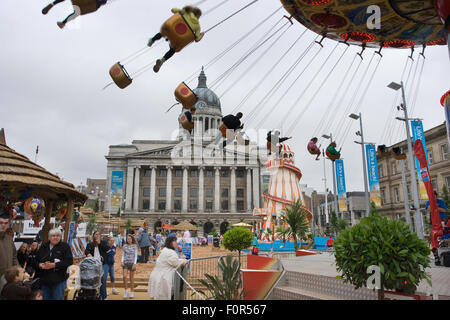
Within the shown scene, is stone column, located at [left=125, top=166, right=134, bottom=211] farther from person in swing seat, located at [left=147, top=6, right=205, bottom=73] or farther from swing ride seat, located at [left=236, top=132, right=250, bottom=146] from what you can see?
person in swing seat, located at [left=147, top=6, right=205, bottom=73]

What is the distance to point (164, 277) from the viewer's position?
5797mm

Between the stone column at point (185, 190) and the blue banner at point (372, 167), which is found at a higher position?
the stone column at point (185, 190)

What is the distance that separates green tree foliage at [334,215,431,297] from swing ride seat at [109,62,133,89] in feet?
19.3

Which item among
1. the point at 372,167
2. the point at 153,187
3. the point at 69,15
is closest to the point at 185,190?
the point at 153,187

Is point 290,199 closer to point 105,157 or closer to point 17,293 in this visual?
point 17,293

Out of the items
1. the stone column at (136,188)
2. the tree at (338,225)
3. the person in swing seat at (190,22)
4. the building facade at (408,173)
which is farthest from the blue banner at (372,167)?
the stone column at (136,188)

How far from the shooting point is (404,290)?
553 centimetres

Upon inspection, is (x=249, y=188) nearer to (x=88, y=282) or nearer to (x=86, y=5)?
(x=88, y=282)

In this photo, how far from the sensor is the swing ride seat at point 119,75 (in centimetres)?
744

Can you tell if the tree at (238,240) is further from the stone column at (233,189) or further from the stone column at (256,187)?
the stone column at (256,187)

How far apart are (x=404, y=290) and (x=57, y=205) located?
31.7ft

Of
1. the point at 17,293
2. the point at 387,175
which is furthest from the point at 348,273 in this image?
the point at 387,175

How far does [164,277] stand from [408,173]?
4328 cm

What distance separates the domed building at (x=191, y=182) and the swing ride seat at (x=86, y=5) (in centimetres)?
6377
